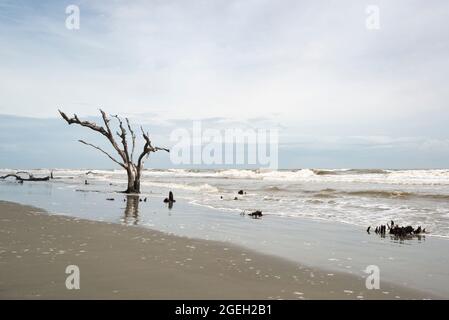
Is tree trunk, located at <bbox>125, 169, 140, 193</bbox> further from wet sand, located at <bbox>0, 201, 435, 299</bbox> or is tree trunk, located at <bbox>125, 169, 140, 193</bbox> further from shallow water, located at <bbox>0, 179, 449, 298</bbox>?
wet sand, located at <bbox>0, 201, 435, 299</bbox>

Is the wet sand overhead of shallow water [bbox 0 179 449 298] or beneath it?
overhead

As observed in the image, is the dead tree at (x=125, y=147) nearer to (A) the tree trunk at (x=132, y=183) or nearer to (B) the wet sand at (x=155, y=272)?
(A) the tree trunk at (x=132, y=183)

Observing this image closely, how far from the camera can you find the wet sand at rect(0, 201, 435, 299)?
179 inches

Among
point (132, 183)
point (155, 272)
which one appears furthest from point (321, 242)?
point (132, 183)

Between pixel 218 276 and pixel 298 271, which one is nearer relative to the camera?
pixel 218 276

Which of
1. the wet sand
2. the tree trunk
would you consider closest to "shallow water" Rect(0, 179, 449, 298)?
the wet sand

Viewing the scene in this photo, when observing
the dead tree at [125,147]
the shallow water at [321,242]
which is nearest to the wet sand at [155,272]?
the shallow water at [321,242]

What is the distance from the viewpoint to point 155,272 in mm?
5406

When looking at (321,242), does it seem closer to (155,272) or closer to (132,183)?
(155,272)

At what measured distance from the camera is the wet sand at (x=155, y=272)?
455 centimetres

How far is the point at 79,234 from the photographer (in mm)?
8266

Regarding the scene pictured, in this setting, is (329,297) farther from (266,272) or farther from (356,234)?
(356,234)
